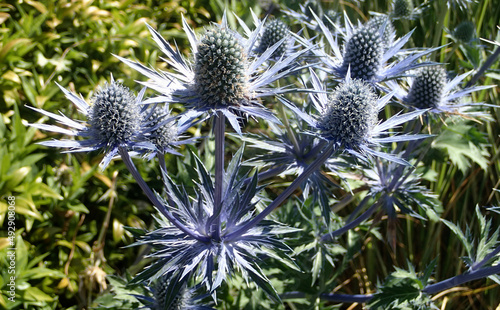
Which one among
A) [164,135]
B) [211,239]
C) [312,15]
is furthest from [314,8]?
[211,239]

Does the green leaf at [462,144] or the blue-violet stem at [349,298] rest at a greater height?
the green leaf at [462,144]

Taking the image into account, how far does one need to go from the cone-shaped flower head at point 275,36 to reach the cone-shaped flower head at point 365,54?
29 cm

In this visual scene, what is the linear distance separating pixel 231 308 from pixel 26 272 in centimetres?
100

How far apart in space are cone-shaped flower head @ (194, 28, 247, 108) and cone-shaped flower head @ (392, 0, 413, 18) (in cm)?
133

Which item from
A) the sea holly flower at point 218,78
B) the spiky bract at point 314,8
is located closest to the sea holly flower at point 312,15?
the spiky bract at point 314,8

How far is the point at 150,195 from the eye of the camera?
1349 mm

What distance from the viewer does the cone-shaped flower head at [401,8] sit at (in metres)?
2.26

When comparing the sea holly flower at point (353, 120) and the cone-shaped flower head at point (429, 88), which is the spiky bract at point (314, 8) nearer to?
the cone-shaped flower head at point (429, 88)

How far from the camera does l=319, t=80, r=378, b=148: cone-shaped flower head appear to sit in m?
1.37

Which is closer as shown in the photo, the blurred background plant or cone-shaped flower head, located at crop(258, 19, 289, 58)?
cone-shaped flower head, located at crop(258, 19, 289, 58)

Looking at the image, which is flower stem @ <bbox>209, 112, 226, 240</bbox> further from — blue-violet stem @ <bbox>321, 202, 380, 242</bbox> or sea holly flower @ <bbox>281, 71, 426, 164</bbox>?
blue-violet stem @ <bbox>321, 202, 380, 242</bbox>

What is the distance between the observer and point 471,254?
5.61 feet

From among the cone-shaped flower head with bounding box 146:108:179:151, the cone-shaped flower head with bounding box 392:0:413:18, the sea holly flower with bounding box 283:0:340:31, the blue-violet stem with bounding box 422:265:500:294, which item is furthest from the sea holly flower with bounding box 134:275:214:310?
the cone-shaped flower head with bounding box 392:0:413:18

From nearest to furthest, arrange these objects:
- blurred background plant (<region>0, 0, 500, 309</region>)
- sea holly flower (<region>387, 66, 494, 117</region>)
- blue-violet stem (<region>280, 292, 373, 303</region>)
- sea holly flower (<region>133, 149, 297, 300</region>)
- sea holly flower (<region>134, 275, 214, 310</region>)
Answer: sea holly flower (<region>133, 149, 297, 300</region>), sea holly flower (<region>134, 275, 214, 310</region>), sea holly flower (<region>387, 66, 494, 117</region>), blue-violet stem (<region>280, 292, 373, 303</region>), blurred background plant (<region>0, 0, 500, 309</region>)
